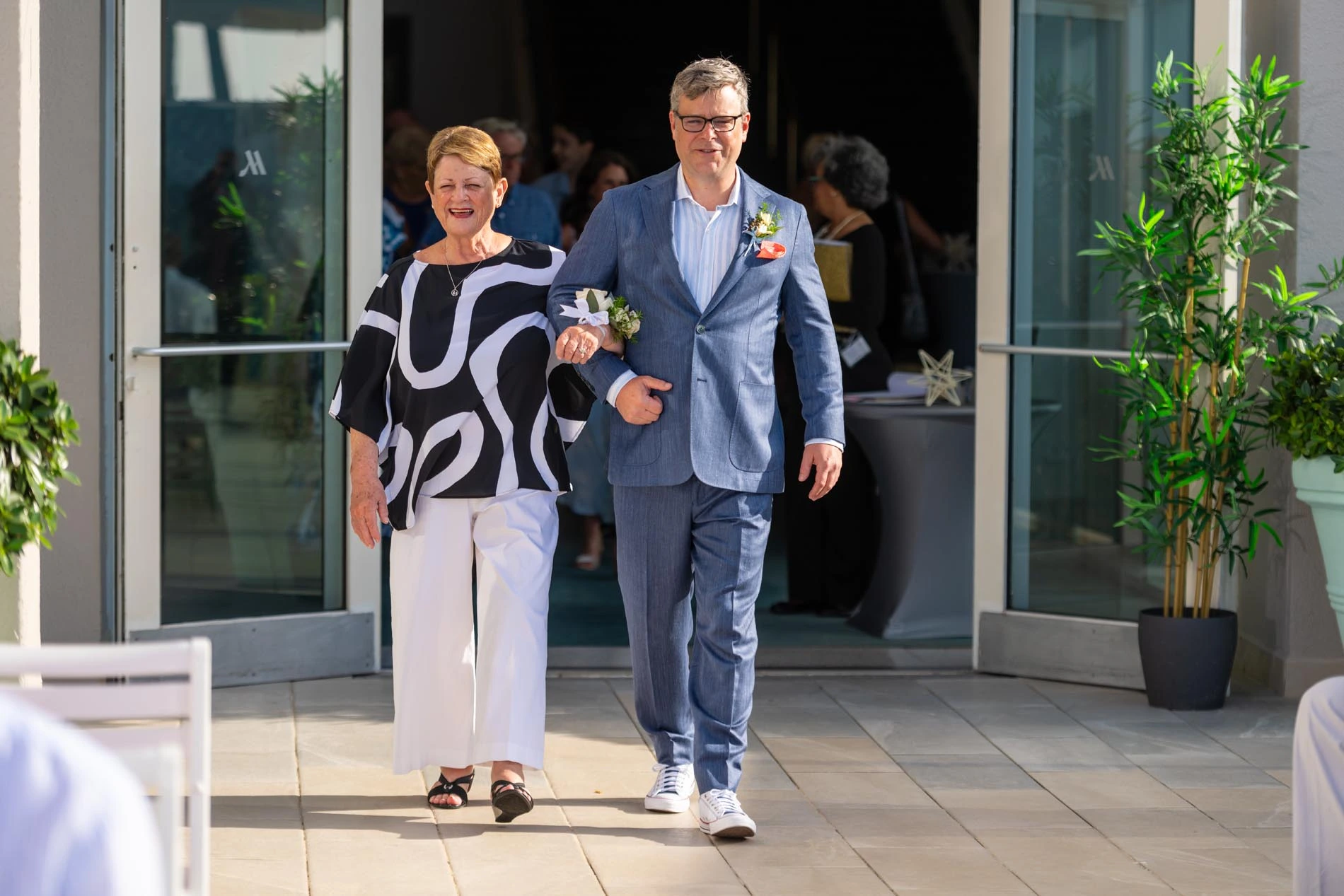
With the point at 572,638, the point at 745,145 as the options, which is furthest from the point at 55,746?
the point at 745,145

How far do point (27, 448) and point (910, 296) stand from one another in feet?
17.9

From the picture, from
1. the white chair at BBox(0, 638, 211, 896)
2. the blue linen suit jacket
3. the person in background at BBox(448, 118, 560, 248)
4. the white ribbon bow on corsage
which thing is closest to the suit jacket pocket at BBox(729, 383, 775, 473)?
the blue linen suit jacket

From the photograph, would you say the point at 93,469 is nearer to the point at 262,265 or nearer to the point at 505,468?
the point at 262,265

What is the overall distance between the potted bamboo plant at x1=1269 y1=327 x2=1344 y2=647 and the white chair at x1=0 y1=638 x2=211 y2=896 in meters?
3.62

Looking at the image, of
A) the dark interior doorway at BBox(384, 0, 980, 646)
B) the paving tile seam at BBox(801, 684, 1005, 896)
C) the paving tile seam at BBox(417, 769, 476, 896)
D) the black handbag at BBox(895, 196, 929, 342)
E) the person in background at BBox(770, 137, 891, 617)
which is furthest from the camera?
the dark interior doorway at BBox(384, 0, 980, 646)

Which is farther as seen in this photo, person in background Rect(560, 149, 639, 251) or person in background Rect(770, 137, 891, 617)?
person in background Rect(560, 149, 639, 251)

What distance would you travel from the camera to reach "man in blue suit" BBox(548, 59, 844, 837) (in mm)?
3918

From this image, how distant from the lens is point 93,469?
17.2 feet

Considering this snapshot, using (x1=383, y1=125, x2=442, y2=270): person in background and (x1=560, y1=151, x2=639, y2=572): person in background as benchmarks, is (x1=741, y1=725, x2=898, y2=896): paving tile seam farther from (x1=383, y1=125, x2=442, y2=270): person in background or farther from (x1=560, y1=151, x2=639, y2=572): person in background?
(x1=383, y1=125, x2=442, y2=270): person in background

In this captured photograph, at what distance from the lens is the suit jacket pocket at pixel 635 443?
3951mm

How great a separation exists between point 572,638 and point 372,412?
242 cm

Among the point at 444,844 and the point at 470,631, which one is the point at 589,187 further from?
the point at 444,844

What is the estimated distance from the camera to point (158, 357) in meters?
5.32

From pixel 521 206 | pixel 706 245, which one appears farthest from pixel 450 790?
pixel 521 206
